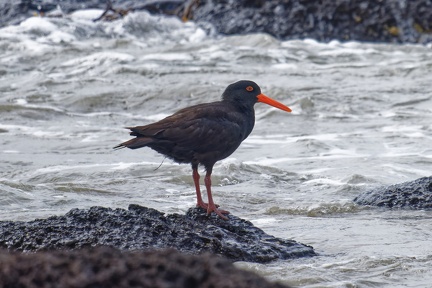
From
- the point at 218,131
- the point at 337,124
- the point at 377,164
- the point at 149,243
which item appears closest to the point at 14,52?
the point at 337,124

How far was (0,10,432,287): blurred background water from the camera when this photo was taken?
19.5ft

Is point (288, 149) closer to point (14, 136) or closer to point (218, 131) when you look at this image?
point (14, 136)

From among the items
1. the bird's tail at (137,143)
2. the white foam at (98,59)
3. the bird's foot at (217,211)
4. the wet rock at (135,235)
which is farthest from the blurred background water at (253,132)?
the bird's tail at (137,143)

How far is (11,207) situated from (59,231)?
2017 mm

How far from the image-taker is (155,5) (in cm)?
1658

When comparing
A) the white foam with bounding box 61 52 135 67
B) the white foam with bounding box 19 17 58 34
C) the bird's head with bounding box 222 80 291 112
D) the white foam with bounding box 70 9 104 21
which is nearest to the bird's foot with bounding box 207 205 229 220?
the bird's head with bounding box 222 80 291 112

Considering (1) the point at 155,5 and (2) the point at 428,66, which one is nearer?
(2) the point at 428,66

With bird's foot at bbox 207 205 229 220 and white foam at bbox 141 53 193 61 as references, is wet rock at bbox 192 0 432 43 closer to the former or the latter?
white foam at bbox 141 53 193 61

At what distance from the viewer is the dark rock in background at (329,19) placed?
14.9 m

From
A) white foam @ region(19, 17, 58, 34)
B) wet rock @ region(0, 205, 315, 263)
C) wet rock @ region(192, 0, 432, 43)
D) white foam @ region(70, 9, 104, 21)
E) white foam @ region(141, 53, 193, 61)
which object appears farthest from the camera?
white foam @ region(70, 9, 104, 21)

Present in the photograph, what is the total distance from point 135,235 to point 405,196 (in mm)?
2703

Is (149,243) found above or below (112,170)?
above

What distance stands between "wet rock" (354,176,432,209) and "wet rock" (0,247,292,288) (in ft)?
13.4

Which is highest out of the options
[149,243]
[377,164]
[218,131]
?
[218,131]
